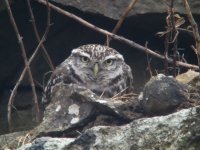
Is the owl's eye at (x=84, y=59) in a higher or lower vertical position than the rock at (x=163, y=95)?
lower

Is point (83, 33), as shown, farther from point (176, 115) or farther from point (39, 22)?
A: point (176, 115)

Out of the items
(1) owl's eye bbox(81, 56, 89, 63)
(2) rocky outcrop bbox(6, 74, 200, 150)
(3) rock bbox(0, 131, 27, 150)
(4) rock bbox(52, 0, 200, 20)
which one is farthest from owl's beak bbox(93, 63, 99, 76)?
(3) rock bbox(0, 131, 27, 150)

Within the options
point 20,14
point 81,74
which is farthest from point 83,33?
point 81,74

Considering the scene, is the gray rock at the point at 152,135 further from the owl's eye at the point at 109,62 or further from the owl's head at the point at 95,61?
the owl's eye at the point at 109,62

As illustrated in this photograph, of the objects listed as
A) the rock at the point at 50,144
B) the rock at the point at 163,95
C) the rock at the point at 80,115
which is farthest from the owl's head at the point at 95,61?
the rock at the point at 50,144

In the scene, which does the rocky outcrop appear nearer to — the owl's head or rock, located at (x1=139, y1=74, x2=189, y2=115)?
rock, located at (x1=139, y1=74, x2=189, y2=115)

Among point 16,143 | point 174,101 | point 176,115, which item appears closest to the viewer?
point 176,115

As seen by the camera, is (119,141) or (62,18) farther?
(62,18)
